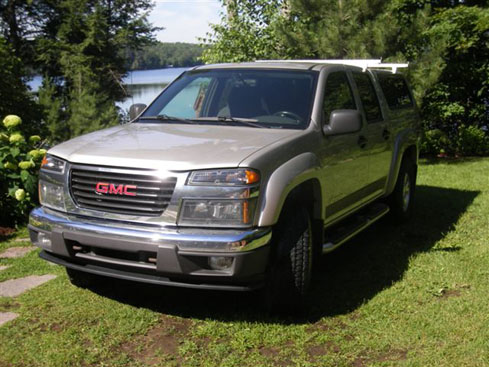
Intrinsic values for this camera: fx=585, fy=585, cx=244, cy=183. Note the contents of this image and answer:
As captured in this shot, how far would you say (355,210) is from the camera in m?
A: 5.38

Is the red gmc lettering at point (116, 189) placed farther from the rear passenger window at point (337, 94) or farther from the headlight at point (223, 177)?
the rear passenger window at point (337, 94)

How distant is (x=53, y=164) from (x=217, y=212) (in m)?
1.28

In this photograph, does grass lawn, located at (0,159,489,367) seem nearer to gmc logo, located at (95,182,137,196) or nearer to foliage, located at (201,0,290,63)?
gmc logo, located at (95,182,137,196)

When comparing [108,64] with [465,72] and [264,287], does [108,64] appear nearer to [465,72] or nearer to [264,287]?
[465,72]

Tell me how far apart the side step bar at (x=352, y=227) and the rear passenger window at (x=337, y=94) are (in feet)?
3.22

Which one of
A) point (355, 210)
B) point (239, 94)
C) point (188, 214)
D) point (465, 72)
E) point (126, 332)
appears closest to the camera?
point (188, 214)

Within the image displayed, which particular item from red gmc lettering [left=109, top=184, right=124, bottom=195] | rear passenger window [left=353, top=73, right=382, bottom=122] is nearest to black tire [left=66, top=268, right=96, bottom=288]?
red gmc lettering [left=109, top=184, right=124, bottom=195]

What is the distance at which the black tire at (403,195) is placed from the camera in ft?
21.9

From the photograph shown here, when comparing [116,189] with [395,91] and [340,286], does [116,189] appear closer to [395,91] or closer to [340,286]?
[340,286]

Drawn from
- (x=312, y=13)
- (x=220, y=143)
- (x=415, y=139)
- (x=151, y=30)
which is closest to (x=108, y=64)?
(x=151, y=30)

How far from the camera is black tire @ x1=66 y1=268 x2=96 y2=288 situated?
14.8ft

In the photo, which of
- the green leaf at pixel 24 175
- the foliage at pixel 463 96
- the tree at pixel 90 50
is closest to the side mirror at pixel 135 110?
the green leaf at pixel 24 175

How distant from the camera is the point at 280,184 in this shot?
3.70 metres

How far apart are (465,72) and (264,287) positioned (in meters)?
11.3
